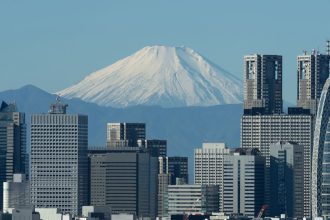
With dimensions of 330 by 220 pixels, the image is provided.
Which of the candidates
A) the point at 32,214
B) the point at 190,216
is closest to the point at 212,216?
the point at 190,216

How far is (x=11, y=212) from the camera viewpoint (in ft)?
647

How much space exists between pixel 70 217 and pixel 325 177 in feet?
72.4

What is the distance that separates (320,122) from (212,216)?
1297 centimetres

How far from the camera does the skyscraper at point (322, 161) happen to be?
632ft

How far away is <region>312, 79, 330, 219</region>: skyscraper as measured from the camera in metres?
193

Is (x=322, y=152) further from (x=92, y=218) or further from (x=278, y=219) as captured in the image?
(x=92, y=218)

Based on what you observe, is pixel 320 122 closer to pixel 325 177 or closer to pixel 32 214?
pixel 325 177

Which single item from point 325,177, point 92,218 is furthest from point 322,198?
point 92,218

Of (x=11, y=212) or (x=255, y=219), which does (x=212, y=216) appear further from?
(x=11, y=212)

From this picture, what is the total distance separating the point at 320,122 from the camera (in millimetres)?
193000

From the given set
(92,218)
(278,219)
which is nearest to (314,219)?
(278,219)

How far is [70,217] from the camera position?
198125 mm

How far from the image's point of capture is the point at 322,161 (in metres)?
195

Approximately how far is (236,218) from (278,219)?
5.26 meters
